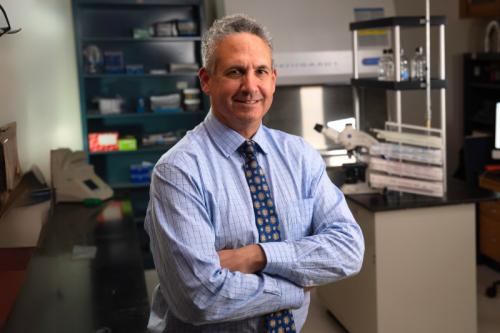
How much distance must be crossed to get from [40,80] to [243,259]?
9.98 ft

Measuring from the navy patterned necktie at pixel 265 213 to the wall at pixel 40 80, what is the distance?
5.93 ft

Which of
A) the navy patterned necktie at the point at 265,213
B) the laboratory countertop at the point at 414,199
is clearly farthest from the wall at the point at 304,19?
the navy patterned necktie at the point at 265,213

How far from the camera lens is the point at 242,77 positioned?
4.73ft

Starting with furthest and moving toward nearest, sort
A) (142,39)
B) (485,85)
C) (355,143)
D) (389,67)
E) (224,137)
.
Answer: (485,85), (142,39), (389,67), (355,143), (224,137)

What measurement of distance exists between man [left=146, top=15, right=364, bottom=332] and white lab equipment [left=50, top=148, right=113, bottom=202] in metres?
2.44

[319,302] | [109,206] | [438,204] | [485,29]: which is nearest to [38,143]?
[109,206]

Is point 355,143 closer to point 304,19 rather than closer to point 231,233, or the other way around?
point 231,233

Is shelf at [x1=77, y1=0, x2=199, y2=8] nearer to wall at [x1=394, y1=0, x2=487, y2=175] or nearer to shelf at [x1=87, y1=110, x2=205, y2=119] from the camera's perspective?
shelf at [x1=87, y1=110, x2=205, y2=119]

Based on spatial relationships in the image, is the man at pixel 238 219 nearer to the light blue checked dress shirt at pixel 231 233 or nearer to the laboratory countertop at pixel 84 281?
the light blue checked dress shirt at pixel 231 233

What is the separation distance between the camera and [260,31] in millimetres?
1482

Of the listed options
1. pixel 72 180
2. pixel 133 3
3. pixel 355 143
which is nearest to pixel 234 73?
pixel 355 143

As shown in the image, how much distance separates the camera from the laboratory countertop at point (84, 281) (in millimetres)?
1887

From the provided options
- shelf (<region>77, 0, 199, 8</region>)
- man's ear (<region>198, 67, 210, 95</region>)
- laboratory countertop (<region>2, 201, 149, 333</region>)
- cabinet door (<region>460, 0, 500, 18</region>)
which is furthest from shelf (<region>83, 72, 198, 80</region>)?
man's ear (<region>198, 67, 210, 95</region>)

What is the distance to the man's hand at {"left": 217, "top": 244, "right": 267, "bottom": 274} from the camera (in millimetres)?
1394
